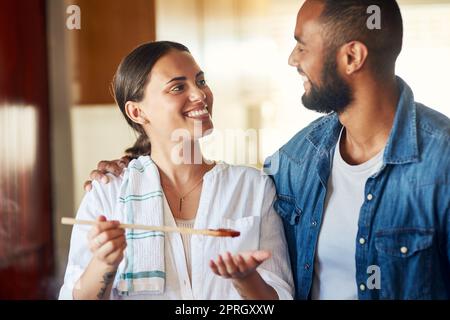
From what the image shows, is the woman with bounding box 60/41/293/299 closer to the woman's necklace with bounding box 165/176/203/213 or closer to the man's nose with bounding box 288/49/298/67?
the woman's necklace with bounding box 165/176/203/213

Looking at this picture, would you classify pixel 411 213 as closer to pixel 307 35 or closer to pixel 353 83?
pixel 353 83

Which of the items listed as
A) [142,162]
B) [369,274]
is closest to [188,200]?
[142,162]

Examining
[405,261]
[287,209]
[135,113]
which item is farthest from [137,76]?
[405,261]

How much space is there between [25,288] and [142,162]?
539mm

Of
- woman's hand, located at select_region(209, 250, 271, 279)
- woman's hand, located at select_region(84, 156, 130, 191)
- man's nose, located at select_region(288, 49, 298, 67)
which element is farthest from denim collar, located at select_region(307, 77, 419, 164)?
woman's hand, located at select_region(84, 156, 130, 191)

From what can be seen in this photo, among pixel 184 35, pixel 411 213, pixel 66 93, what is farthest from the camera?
pixel 66 93

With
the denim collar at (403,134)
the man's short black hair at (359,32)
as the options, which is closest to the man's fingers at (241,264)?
the denim collar at (403,134)

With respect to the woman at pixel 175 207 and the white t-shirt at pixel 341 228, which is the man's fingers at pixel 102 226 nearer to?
the woman at pixel 175 207

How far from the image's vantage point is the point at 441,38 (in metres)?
1.31

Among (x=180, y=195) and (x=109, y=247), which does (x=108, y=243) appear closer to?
(x=109, y=247)

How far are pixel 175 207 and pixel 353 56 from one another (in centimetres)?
49

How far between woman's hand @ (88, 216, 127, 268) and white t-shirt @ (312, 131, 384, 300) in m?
0.41

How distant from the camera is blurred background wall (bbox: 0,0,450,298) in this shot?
4.38 feet

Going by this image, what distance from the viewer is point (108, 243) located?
1287 mm
